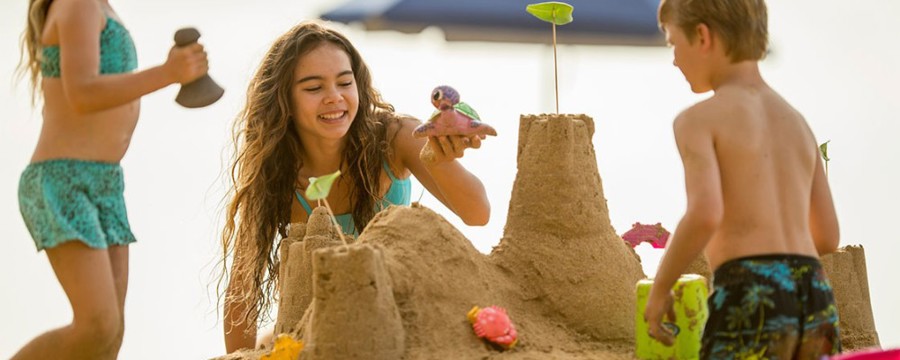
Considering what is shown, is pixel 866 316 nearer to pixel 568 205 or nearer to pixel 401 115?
pixel 568 205

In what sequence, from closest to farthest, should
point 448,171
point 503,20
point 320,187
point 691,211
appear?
point 691,211 → point 320,187 → point 448,171 → point 503,20

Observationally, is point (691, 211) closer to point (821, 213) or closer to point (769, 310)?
point (769, 310)

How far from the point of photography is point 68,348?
2.55m

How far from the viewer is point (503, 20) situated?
18.3 ft

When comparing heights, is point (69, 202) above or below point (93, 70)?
below

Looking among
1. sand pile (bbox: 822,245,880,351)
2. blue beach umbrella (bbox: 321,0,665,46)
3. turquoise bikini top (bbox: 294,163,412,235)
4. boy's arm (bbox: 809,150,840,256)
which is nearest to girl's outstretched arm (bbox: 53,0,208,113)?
turquoise bikini top (bbox: 294,163,412,235)

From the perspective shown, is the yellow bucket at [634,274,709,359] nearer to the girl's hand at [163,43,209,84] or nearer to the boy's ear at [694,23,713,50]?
the boy's ear at [694,23,713,50]

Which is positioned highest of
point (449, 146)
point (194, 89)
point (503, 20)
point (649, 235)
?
point (503, 20)

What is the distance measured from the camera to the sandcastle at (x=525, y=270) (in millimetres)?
2480

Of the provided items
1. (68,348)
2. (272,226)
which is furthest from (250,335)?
(68,348)

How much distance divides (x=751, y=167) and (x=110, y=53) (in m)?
1.60

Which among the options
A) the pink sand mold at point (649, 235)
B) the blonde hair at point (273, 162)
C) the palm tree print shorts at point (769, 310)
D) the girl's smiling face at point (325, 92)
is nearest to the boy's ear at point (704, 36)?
the palm tree print shorts at point (769, 310)

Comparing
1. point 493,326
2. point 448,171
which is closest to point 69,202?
point 493,326

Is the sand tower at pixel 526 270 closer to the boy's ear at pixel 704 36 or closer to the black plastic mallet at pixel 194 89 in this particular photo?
the black plastic mallet at pixel 194 89
